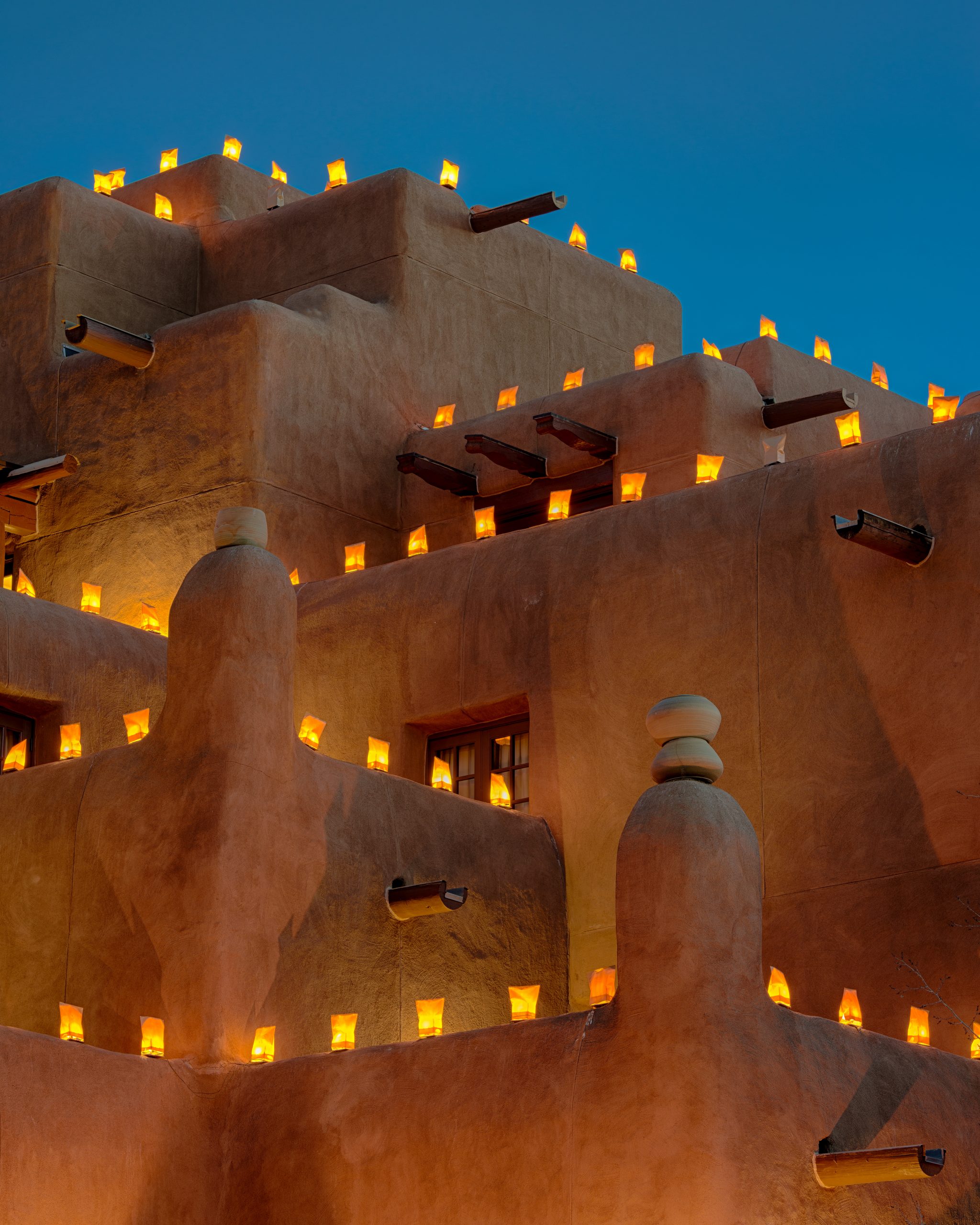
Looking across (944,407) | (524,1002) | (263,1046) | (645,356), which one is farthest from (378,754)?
(645,356)

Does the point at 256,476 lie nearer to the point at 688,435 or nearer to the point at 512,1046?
the point at 688,435

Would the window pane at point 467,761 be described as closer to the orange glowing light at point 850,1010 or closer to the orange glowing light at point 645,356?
the orange glowing light at point 850,1010

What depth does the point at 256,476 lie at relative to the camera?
19.5m

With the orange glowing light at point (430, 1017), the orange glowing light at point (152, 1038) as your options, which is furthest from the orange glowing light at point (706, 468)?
the orange glowing light at point (152, 1038)

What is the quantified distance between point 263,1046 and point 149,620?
22.0 feet

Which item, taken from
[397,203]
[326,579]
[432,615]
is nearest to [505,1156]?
[432,615]

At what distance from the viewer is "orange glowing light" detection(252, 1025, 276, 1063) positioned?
1305 centimetres

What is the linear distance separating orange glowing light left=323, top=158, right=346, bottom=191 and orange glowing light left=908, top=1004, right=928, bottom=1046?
1270 cm

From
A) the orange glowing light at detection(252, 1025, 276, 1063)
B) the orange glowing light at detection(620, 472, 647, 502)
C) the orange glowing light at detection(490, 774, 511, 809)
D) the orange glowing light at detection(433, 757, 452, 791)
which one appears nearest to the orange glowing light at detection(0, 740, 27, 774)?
the orange glowing light at detection(433, 757, 452, 791)

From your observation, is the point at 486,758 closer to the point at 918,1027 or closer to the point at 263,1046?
the point at 263,1046

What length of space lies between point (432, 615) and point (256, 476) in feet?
10.5

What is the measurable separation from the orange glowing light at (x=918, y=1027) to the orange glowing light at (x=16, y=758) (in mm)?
7357

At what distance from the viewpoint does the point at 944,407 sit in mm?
17281

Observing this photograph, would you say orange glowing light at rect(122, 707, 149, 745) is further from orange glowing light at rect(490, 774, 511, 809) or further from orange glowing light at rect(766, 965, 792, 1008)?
orange glowing light at rect(766, 965, 792, 1008)
